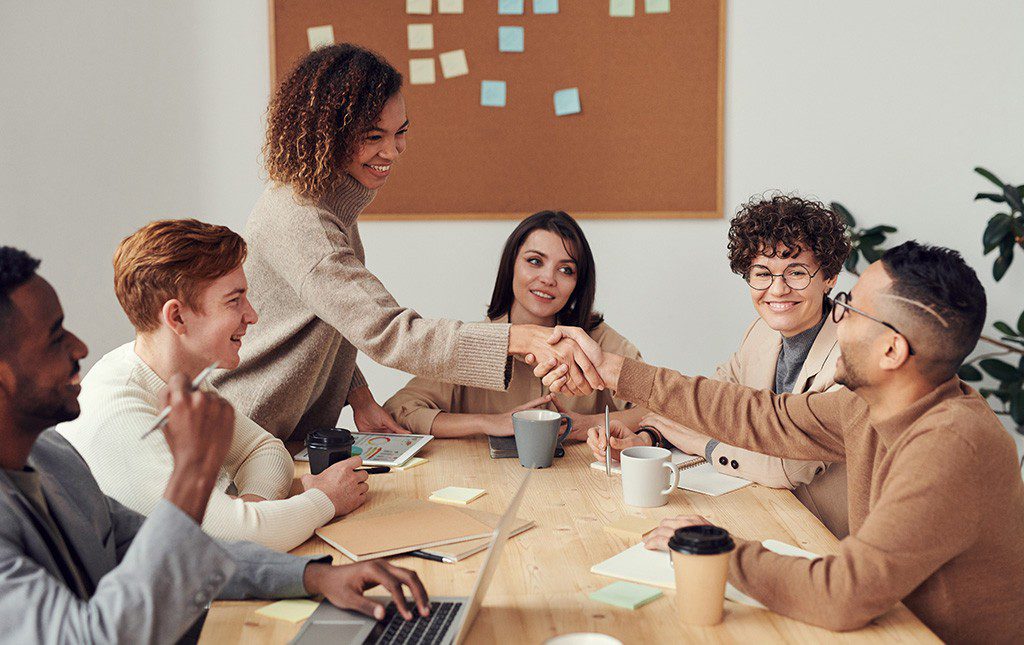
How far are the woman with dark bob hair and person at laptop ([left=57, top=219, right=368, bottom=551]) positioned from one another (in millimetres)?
633

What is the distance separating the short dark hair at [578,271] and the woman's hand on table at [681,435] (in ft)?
1.83

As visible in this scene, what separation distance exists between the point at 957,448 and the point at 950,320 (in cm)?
19

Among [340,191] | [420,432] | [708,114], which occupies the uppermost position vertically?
[708,114]

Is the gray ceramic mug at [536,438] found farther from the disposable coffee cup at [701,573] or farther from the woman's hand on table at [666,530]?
the disposable coffee cup at [701,573]

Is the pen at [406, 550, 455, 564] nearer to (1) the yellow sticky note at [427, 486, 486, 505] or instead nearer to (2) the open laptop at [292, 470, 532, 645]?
(2) the open laptop at [292, 470, 532, 645]

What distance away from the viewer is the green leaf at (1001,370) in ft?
10.3

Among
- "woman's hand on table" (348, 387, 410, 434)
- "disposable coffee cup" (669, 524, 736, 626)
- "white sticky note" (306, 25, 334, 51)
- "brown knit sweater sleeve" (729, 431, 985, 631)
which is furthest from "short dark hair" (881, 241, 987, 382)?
"white sticky note" (306, 25, 334, 51)

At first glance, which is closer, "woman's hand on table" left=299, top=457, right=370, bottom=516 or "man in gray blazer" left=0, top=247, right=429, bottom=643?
"man in gray blazer" left=0, top=247, right=429, bottom=643

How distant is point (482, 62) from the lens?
3.37 metres

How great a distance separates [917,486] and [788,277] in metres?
1.07

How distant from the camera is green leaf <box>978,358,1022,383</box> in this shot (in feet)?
10.3

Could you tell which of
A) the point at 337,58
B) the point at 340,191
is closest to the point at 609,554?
the point at 340,191

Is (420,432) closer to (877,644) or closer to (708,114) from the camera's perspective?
(877,644)

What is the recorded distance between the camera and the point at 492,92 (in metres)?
3.38
